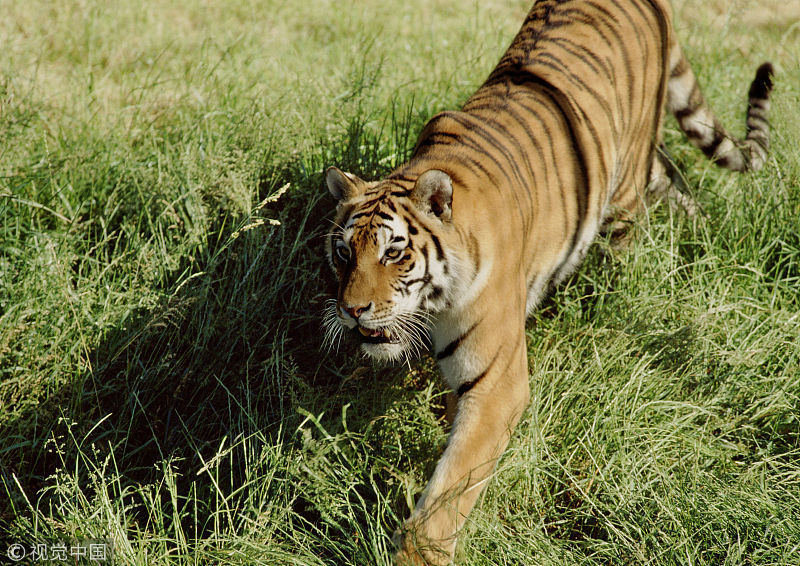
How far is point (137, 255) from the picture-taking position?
10.6 feet

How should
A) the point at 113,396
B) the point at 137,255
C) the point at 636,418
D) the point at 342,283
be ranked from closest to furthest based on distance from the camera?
the point at 342,283 < the point at 636,418 < the point at 113,396 < the point at 137,255

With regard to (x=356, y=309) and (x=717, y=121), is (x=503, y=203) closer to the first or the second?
(x=356, y=309)

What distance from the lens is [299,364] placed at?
3.18 m

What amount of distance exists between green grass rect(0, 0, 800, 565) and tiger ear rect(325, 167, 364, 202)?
0.36 metres

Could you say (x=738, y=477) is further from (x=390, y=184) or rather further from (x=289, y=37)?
(x=289, y=37)

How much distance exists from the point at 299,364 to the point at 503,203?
42.2 inches

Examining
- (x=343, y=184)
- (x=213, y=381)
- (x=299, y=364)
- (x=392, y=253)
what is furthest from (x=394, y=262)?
(x=213, y=381)

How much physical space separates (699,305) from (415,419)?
4.02ft

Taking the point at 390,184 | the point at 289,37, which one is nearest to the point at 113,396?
the point at 390,184

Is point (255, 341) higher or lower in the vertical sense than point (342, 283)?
lower

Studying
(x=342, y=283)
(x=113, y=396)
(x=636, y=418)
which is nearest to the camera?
(x=342, y=283)

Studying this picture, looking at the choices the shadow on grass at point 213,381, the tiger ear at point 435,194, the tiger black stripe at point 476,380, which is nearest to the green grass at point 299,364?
the shadow on grass at point 213,381
